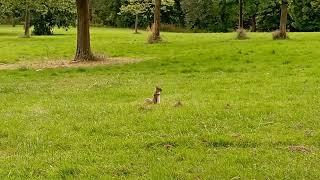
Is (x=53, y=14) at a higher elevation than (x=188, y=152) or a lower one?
higher

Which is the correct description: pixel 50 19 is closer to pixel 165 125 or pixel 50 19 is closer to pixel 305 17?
pixel 305 17

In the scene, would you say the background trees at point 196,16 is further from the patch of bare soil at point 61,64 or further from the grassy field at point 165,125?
the grassy field at point 165,125

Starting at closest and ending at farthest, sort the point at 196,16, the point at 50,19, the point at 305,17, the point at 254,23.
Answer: the point at 50,19 → the point at 305,17 → the point at 254,23 → the point at 196,16

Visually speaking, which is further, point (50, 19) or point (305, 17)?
point (305, 17)

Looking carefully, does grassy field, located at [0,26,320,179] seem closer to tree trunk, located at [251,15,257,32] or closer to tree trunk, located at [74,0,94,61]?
tree trunk, located at [74,0,94,61]

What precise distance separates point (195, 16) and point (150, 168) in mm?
86859

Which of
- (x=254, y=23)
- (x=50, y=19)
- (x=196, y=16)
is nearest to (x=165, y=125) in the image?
(x=50, y=19)

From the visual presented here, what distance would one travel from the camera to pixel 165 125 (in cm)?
1172

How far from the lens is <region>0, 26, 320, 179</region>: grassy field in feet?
28.9

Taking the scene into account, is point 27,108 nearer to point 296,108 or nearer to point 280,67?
point 296,108

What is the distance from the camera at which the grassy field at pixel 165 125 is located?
882 cm

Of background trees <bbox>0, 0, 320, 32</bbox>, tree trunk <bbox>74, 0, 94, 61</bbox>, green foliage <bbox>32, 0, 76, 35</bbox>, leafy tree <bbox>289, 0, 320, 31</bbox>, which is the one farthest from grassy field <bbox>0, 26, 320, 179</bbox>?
leafy tree <bbox>289, 0, 320, 31</bbox>

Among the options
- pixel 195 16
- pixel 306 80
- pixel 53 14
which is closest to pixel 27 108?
pixel 306 80

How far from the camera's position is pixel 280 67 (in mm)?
23000
